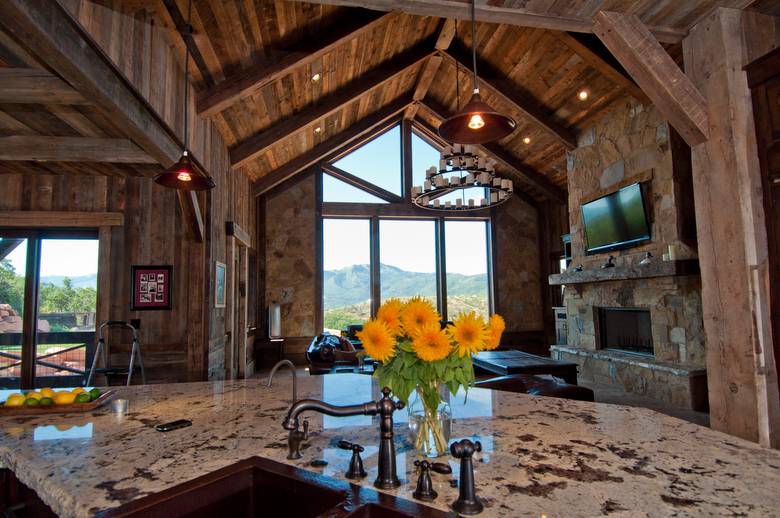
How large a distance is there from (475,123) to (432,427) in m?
1.74

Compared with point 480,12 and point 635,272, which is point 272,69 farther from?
point 635,272

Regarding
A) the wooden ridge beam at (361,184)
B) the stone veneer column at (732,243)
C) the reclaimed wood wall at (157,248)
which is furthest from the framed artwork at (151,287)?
the wooden ridge beam at (361,184)

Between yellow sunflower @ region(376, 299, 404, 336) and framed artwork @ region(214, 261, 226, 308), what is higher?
framed artwork @ region(214, 261, 226, 308)

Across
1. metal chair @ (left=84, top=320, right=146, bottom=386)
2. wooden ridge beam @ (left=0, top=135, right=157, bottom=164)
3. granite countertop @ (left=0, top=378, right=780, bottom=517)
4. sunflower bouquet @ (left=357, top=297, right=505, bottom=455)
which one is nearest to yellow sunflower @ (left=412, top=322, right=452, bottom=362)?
sunflower bouquet @ (left=357, top=297, right=505, bottom=455)

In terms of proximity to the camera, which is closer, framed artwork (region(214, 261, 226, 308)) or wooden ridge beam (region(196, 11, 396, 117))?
wooden ridge beam (region(196, 11, 396, 117))

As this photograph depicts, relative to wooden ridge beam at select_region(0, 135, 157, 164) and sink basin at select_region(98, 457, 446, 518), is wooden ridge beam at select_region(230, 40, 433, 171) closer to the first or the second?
wooden ridge beam at select_region(0, 135, 157, 164)

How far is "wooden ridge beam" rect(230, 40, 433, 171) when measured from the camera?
19.7 feet

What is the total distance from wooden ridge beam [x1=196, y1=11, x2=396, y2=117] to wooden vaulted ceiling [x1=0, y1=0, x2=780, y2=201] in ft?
0.04

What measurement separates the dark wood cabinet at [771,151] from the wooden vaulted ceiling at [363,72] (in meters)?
0.45

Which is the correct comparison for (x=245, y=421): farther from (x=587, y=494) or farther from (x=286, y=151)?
(x=286, y=151)

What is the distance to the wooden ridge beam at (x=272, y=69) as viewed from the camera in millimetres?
4391

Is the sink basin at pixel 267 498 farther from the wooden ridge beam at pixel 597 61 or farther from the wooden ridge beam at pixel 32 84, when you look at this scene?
the wooden ridge beam at pixel 597 61

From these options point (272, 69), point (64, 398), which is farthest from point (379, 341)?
point (272, 69)

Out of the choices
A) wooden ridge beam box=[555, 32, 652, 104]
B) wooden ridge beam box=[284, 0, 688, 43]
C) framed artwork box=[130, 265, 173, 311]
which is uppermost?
wooden ridge beam box=[555, 32, 652, 104]
